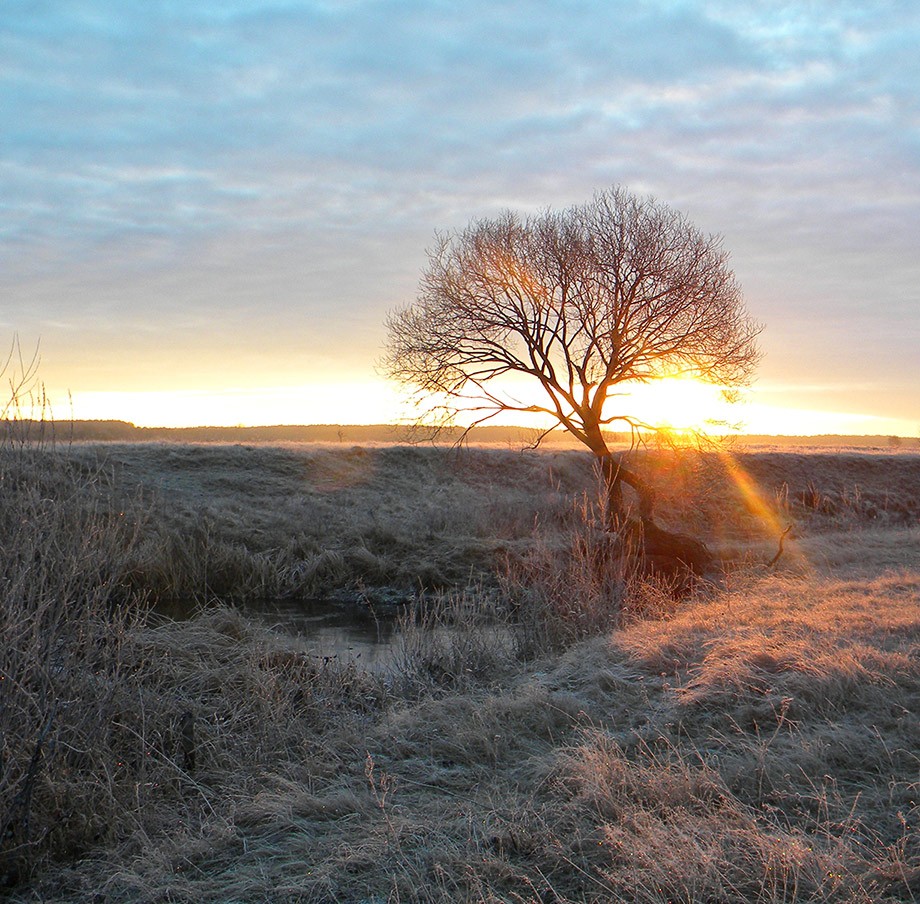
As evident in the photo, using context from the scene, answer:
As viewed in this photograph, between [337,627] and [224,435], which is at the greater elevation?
[224,435]

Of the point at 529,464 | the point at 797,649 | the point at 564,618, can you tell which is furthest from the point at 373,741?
the point at 529,464

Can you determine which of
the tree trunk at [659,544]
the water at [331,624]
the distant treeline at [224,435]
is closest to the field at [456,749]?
the distant treeline at [224,435]

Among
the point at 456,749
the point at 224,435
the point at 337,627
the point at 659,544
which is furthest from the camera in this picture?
the point at 224,435

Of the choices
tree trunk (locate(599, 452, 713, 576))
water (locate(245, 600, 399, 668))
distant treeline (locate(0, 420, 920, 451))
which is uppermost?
distant treeline (locate(0, 420, 920, 451))

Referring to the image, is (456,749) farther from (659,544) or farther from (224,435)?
(224,435)

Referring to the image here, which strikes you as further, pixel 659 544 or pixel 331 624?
pixel 659 544

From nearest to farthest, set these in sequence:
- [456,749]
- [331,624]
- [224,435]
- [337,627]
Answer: [456,749]
[337,627]
[331,624]
[224,435]

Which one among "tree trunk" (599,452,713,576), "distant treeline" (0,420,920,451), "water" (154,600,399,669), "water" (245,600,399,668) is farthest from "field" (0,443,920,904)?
"tree trunk" (599,452,713,576)

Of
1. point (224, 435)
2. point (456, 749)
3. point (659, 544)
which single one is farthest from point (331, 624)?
point (224, 435)

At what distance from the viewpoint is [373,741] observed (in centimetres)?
680

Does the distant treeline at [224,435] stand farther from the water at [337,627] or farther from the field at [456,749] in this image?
the water at [337,627]

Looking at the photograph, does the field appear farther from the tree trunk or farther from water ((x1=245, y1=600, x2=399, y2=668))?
the tree trunk

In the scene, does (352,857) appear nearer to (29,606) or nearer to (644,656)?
(29,606)

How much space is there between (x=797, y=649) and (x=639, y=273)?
1463 cm
